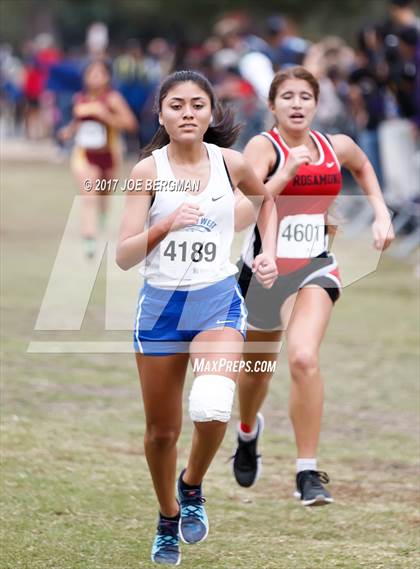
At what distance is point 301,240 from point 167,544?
5.25 ft

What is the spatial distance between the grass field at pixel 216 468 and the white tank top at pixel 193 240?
1.12 m

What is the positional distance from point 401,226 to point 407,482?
8.82m

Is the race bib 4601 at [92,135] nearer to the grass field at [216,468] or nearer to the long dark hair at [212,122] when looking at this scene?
the grass field at [216,468]

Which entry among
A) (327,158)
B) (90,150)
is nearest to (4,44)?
(90,150)

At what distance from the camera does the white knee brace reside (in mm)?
4859

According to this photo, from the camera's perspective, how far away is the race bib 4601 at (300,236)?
5.99 meters

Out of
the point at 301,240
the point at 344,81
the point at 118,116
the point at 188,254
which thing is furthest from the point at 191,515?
the point at 344,81

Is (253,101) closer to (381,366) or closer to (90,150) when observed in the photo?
(90,150)

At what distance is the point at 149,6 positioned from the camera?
52750mm

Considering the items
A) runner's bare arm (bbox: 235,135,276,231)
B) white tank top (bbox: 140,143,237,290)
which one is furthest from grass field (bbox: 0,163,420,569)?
runner's bare arm (bbox: 235,135,276,231)

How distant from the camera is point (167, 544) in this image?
511 centimetres

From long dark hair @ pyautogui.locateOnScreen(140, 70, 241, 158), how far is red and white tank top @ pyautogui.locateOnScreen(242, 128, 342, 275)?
479 mm

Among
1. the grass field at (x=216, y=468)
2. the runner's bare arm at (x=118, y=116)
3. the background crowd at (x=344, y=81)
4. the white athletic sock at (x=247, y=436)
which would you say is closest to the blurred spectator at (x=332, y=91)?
the background crowd at (x=344, y=81)

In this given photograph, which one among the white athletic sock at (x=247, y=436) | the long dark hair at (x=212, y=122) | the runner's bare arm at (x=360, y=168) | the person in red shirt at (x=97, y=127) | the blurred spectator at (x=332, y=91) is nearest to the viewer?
the long dark hair at (x=212, y=122)
